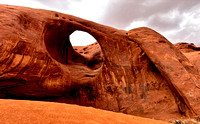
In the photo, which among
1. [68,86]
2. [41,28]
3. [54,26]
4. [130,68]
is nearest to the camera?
[41,28]

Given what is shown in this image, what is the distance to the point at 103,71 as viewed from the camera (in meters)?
5.55

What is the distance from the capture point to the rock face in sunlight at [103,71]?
329cm

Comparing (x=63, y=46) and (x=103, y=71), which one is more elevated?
(x=63, y=46)

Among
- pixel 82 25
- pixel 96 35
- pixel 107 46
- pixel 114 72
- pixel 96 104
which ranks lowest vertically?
pixel 96 104

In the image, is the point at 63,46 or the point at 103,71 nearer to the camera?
the point at 103,71

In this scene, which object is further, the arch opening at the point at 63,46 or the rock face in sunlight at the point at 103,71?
the arch opening at the point at 63,46

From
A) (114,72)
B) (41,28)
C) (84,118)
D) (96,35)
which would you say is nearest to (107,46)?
(96,35)

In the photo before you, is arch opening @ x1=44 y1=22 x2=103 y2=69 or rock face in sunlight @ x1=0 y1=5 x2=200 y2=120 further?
arch opening @ x1=44 y1=22 x2=103 y2=69

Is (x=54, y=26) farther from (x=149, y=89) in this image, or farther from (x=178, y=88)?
(x=178, y=88)

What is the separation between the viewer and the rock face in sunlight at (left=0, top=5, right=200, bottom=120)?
3285 mm

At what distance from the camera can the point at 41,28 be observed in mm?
4109

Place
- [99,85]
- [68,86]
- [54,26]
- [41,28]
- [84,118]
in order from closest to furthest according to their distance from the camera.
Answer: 1. [84,118]
2. [41,28]
3. [68,86]
4. [54,26]
5. [99,85]

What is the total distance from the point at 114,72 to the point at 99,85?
87 cm

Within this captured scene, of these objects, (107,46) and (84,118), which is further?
(107,46)
